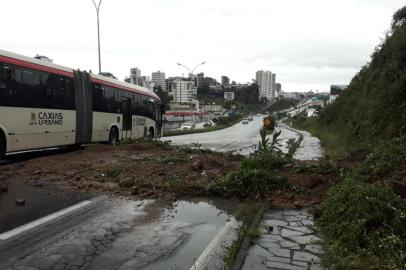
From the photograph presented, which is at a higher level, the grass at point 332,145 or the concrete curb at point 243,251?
the concrete curb at point 243,251

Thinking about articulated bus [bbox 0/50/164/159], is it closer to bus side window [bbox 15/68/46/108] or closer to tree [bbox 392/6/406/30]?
bus side window [bbox 15/68/46/108]

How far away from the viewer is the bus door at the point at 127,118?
21312 mm

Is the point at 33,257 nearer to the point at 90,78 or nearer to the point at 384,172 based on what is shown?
the point at 384,172

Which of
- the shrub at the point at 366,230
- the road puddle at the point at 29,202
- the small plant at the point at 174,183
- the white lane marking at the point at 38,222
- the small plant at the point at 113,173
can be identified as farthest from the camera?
the small plant at the point at 113,173

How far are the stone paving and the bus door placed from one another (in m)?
14.6

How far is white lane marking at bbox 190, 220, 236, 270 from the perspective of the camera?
5.20 m

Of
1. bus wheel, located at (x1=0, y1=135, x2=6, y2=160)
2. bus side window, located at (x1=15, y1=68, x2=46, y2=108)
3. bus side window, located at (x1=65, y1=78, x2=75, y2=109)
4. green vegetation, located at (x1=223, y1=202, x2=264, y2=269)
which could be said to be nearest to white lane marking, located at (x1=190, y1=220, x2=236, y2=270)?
green vegetation, located at (x1=223, y1=202, x2=264, y2=269)

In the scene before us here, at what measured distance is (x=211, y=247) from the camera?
589 cm

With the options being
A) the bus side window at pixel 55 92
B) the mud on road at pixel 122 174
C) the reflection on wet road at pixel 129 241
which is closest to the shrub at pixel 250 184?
the mud on road at pixel 122 174

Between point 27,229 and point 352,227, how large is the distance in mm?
4357

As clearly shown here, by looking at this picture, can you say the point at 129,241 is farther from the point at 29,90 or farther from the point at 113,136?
the point at 113,136

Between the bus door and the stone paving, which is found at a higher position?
the bus door

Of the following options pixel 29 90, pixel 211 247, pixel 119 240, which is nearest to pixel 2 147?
pixel 29 90

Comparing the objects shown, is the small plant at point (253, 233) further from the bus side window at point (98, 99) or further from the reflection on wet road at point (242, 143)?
the bus side window at point (98, 99)
